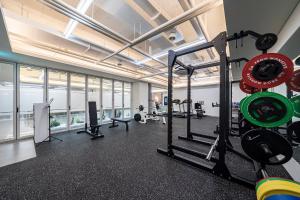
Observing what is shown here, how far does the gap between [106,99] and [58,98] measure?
7.68 ft

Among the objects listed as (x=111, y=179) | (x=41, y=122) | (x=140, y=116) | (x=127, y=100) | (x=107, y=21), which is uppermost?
(x=107, y=21)

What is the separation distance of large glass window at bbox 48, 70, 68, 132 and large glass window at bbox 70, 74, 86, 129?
0.25 m

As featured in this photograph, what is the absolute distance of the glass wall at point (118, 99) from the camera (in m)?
7.72

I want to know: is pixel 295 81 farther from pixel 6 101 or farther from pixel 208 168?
pixel 6 101

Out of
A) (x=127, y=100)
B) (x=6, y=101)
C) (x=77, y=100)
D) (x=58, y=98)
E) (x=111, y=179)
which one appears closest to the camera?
(x=111, y=179)

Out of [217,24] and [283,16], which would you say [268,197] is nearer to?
[283,16]

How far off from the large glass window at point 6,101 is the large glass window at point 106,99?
11.4ft

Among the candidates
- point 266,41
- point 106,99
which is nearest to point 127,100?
point 106,99

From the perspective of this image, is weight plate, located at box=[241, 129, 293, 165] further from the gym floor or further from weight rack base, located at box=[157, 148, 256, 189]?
the gym floor

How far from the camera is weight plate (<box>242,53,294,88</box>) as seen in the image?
4.96 feet

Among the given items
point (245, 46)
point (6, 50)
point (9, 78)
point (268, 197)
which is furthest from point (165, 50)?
point (9, 78)

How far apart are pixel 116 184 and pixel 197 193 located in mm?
1260

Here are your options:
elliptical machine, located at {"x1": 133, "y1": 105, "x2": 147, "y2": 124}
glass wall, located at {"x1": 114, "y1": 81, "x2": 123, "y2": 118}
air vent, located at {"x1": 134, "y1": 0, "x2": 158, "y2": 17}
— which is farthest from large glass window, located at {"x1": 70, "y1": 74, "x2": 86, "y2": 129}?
air vent, located at {"x1": 134, "y1": 0, "x2": 158, "y2": 17}

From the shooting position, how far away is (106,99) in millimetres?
7148
